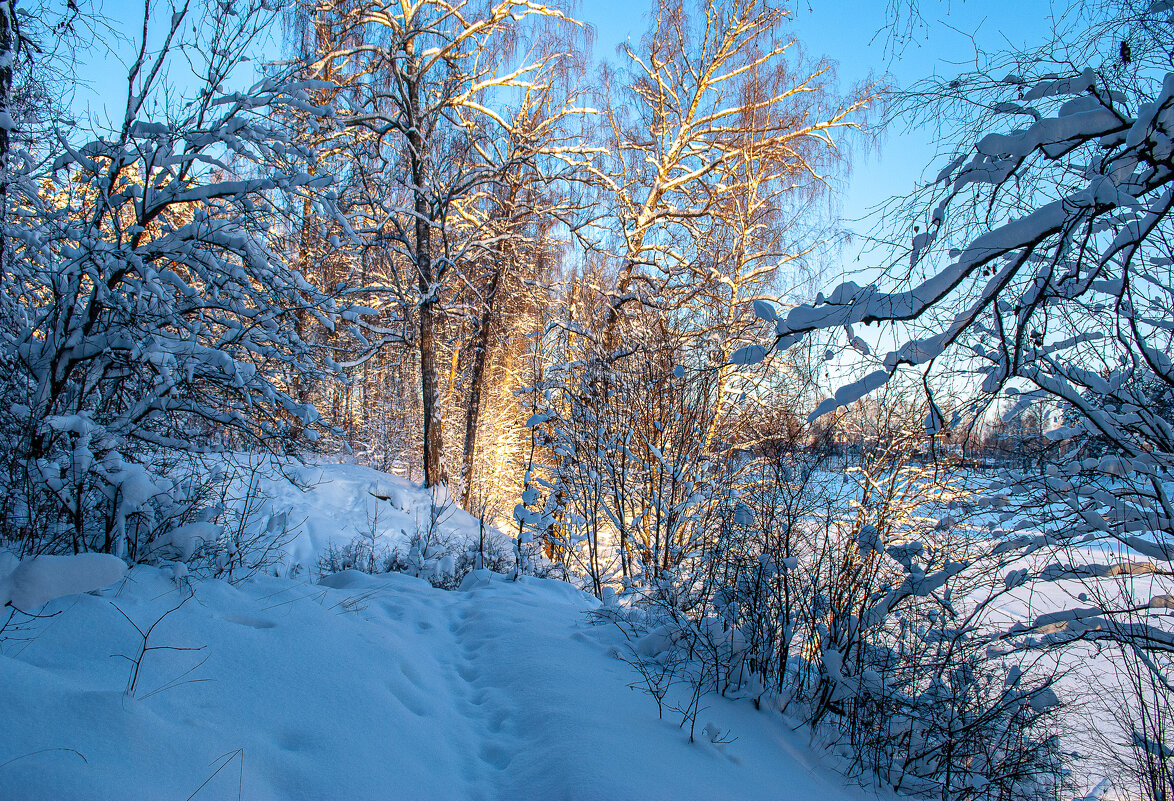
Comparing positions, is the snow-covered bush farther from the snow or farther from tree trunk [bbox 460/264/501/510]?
tree trunk [bbox 460/264/501/510]

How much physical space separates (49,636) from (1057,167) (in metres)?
4.43

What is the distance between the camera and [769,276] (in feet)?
36.4

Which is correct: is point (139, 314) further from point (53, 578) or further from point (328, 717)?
point (328, 717)

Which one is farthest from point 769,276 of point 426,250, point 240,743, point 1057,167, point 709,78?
point 240,743

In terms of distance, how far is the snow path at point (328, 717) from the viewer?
1526 mm

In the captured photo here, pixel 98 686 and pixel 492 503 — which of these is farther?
pixel 492 503

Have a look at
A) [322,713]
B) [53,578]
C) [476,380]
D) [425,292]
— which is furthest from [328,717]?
[476,380]

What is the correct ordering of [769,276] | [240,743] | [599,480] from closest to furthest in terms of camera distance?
[240,743]
[599,480]
[769,276]

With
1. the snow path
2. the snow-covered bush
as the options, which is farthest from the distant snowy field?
the snow-covered bush

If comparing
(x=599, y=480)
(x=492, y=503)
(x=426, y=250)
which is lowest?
(x=492, y=503)

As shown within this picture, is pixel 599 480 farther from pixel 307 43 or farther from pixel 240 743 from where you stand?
pixel 307 43

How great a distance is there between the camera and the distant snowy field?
5.03 ft

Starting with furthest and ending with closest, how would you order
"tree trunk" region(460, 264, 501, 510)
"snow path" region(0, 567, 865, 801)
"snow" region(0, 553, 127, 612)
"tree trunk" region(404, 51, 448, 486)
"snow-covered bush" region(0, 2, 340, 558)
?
"tree trunk" region(460, 264, 501, 510)
"tree trunk" region(404, 51, 448, 486)
"snow-covered bush" region(0, 2, 340, 558)
"snow" region(0, 553, 127, 612)
"snow path" region(0, 567, 865, 801)

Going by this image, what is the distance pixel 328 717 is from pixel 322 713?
0.10ft
